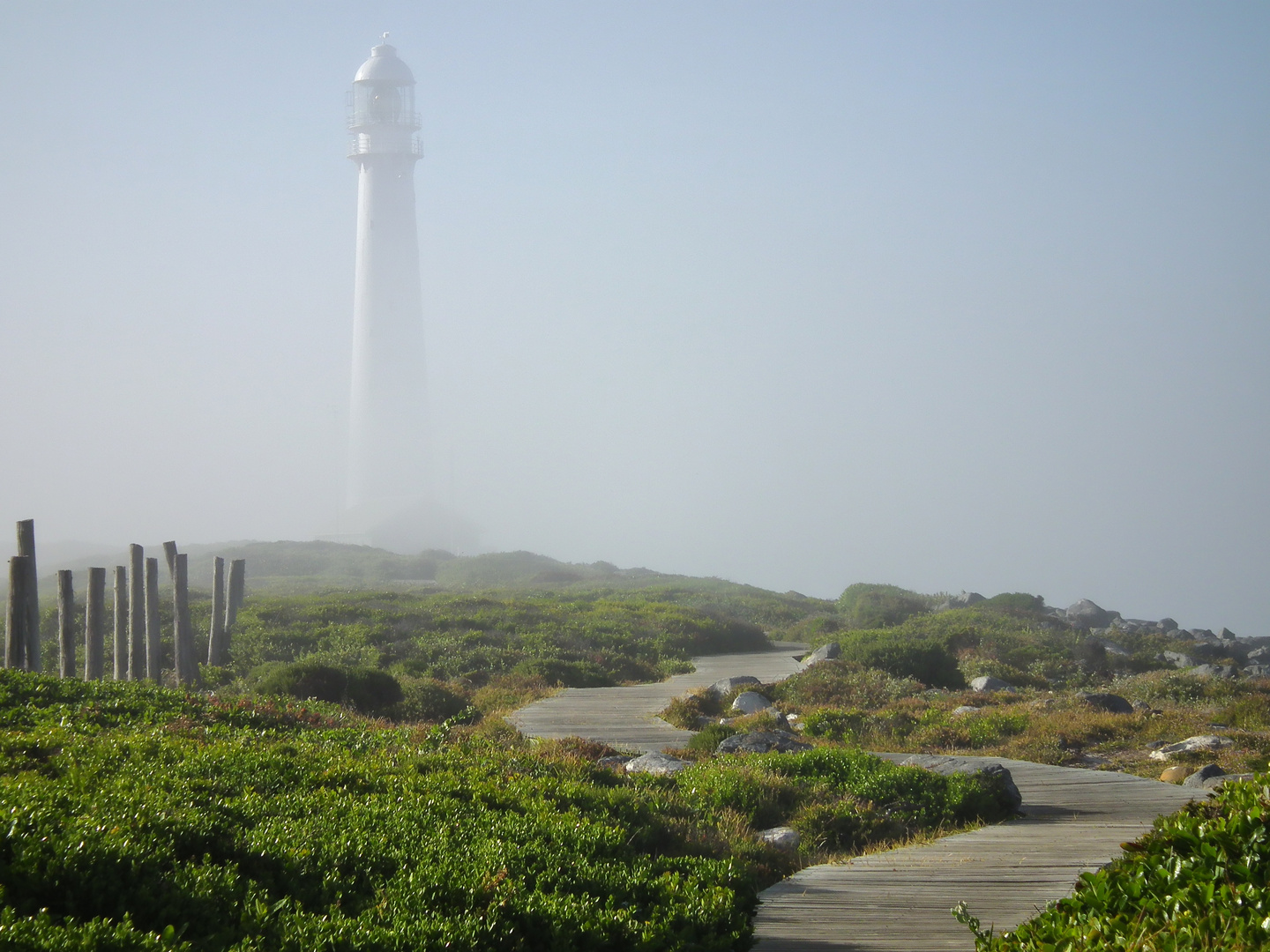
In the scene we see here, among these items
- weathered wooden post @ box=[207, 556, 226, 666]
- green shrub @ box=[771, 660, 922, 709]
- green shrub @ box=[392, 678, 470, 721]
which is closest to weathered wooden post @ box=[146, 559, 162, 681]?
weathered wooden post @ box=[207, 556, 226, 666]

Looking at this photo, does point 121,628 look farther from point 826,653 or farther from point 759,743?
point 826,653

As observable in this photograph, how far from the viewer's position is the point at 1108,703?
15984 mm

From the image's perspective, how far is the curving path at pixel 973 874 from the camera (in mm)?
5898

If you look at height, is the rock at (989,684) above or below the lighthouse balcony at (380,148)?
below

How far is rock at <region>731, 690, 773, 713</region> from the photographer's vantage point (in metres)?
16.5

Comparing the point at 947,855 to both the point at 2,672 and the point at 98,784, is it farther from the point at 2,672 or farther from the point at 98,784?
the point at 2,672

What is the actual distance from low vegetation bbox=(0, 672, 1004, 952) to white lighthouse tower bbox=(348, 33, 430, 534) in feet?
204

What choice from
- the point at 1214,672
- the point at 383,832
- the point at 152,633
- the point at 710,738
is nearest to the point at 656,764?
the point at 710,738

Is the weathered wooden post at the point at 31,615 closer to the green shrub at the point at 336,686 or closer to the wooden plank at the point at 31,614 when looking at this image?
the wooden plank at the point at 31,614

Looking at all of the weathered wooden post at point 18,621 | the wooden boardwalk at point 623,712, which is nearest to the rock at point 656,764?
the wooden boardwalk at point 623,712

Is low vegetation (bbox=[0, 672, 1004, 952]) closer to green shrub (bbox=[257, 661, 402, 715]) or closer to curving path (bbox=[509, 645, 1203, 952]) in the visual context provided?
curving path (bbox=[509, 645, 1203, 952])

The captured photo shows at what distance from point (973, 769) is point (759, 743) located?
10.7ft

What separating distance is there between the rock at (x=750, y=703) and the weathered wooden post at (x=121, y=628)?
12176 mm

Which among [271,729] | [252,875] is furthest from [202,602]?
[252,875]
